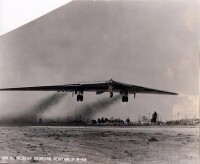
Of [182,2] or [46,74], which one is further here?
[46,74]

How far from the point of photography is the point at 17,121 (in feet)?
44.7

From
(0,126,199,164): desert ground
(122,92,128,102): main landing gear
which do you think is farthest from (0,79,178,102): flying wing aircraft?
(0,126,199,164): desert ground

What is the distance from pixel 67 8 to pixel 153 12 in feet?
7.64

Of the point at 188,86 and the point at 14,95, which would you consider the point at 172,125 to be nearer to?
the point at 188,86

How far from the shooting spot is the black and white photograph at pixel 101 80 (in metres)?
12.2

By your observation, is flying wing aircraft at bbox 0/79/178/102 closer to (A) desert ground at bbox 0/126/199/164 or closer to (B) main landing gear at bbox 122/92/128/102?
(B) main landing gear at bbox 122/92/128/102

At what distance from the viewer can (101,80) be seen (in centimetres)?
1296

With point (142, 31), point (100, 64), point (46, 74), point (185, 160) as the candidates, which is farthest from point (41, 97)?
point (185, 160)

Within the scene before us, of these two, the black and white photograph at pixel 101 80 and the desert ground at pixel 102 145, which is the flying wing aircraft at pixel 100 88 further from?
the desert ground at pixel 102 145

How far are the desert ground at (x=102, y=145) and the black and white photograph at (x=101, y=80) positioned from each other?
0.09ft

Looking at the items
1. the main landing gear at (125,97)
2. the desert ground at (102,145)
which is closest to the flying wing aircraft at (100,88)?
the main landing gear at (125,97)

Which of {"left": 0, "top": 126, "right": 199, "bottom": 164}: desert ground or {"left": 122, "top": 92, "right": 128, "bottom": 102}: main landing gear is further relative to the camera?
{"left": 122, "top": 92, "right": 128, "bottom": 102}: main landing gear

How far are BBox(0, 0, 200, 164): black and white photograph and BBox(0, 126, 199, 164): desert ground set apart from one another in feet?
0.09

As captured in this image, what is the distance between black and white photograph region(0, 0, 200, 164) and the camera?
12156 mm
